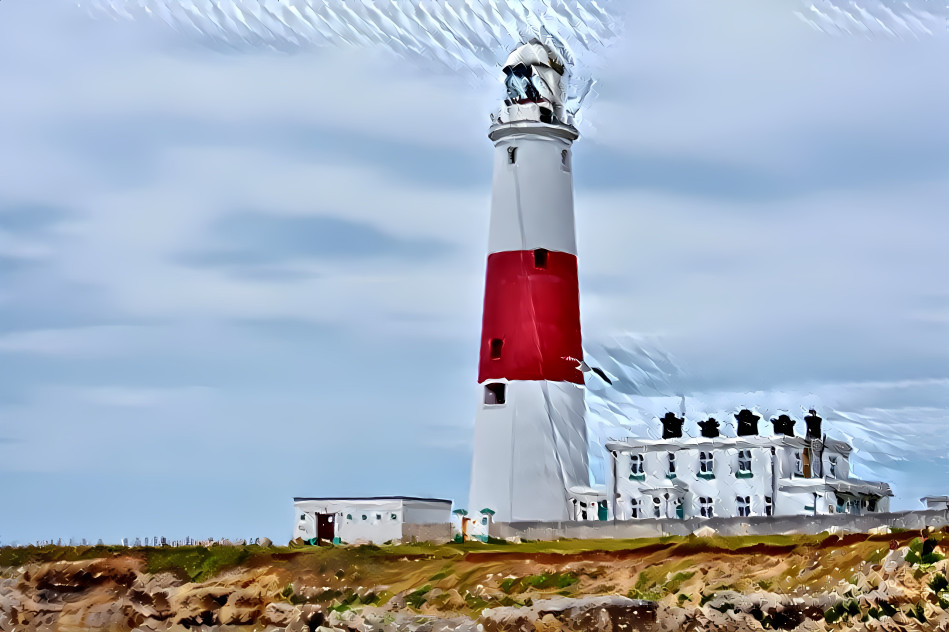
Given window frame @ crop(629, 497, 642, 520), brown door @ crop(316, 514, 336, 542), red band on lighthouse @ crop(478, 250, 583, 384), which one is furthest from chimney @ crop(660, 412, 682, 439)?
brown door @ crop(316, 514, 336, 542)

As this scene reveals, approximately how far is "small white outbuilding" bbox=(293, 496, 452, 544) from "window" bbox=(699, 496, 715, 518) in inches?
290

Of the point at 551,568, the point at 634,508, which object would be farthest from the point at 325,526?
the point at 551,568

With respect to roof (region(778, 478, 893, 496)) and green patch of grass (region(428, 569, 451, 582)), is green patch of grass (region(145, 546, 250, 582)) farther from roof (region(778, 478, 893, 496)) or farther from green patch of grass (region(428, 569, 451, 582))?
roof (region(778, 478, 893, 496))

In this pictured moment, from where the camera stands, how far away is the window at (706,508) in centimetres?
3944

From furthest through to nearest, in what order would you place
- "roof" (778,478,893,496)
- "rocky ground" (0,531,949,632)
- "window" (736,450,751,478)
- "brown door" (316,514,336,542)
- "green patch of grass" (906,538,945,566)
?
"brown door" (316,514,336,542) < "window" (736,450,751,478) < "roof" (778,478,893,496) < "green patch of grass" (906,538,945,566) < "rocky ground" (0,531,949,632)

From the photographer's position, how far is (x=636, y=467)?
40594mm

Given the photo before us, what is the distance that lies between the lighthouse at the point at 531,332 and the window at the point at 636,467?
1.44m

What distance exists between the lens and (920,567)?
76.3 ft

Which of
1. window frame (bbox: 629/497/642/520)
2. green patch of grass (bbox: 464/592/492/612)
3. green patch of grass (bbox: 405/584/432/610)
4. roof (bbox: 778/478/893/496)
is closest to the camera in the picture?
green patch of grass (bbox: 464/592/492/612)

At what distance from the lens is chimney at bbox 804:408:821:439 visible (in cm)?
4050

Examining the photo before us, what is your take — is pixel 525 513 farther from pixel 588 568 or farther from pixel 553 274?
pixel 588 568

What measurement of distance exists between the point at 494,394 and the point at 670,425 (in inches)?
226

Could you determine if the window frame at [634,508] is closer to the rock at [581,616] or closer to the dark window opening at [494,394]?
the dark window opening at [494,394]

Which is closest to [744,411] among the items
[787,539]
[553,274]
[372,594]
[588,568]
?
[553,274]
